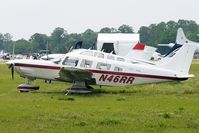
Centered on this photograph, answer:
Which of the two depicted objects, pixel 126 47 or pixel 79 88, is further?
pixel 126 47

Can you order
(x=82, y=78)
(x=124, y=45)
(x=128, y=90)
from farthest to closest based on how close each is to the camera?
(x=124, y=45) < (x=128, y=90) < (x=82, y=78)

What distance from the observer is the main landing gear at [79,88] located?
76.0 ft

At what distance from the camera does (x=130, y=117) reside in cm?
1385

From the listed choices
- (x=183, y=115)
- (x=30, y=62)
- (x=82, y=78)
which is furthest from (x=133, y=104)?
(x=30, y=62)

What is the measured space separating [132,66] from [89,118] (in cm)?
1054

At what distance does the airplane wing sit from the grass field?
1.50 m

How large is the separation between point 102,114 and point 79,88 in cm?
900

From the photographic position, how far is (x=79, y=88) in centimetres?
2352

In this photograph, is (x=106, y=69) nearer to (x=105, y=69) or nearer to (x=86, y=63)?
(x=105, y=69)

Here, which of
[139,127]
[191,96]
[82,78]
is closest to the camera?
[139,127]

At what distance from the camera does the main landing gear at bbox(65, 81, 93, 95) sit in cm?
2315

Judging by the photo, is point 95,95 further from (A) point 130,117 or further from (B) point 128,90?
(A) point 130,117

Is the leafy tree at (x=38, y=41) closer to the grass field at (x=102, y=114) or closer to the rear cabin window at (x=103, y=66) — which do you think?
the rear cabin window at (x=103, y=66)

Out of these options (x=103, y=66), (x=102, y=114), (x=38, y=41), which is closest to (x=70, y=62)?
(x=103, y=66)
